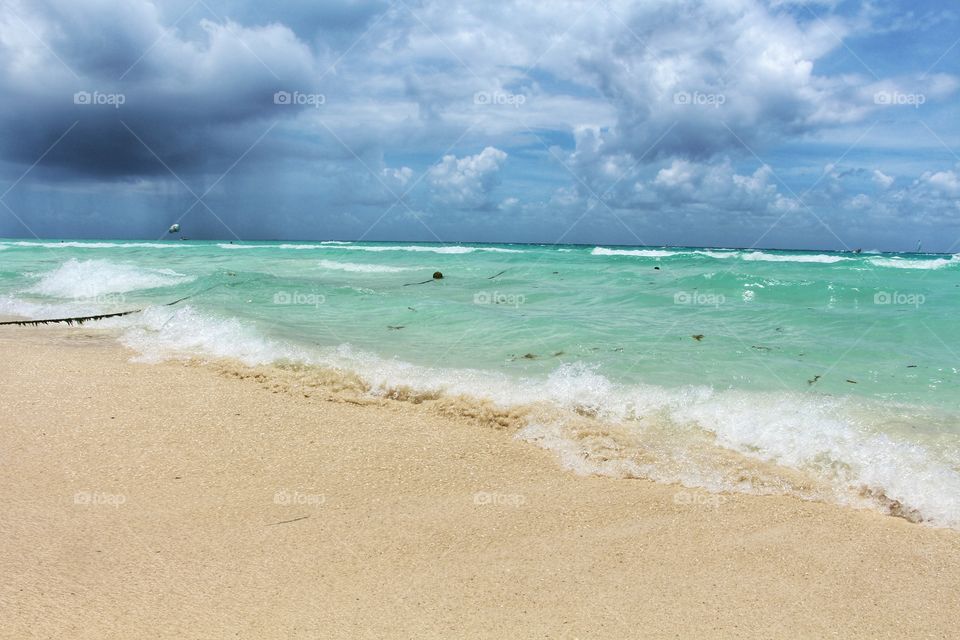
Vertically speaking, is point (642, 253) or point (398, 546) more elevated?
point (642, 253)

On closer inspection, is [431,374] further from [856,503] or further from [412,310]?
[412,310]

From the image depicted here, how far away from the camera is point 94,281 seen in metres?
13.6

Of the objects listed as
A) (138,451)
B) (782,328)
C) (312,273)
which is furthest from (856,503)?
(312,273)

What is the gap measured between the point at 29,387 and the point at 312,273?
17.6 metres

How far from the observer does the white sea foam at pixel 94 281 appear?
13.1 m

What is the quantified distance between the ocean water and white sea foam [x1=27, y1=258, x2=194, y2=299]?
0.28ft

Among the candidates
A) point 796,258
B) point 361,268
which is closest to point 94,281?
point 361,268

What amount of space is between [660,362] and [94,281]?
12703 millimetres

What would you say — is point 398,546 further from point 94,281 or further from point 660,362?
point 94,281

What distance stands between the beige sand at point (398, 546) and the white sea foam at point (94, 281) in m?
9.79

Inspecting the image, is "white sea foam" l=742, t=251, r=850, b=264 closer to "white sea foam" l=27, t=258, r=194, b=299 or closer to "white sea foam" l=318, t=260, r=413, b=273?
"white sea foam" l=318, t=260, r=413, b=273

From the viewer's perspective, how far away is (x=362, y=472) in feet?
13.0

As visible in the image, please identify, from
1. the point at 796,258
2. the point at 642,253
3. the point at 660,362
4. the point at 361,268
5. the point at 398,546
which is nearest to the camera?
the point at 398,546

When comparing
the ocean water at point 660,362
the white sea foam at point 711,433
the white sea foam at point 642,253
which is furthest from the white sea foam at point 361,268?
the white sea foam at point 642,253
